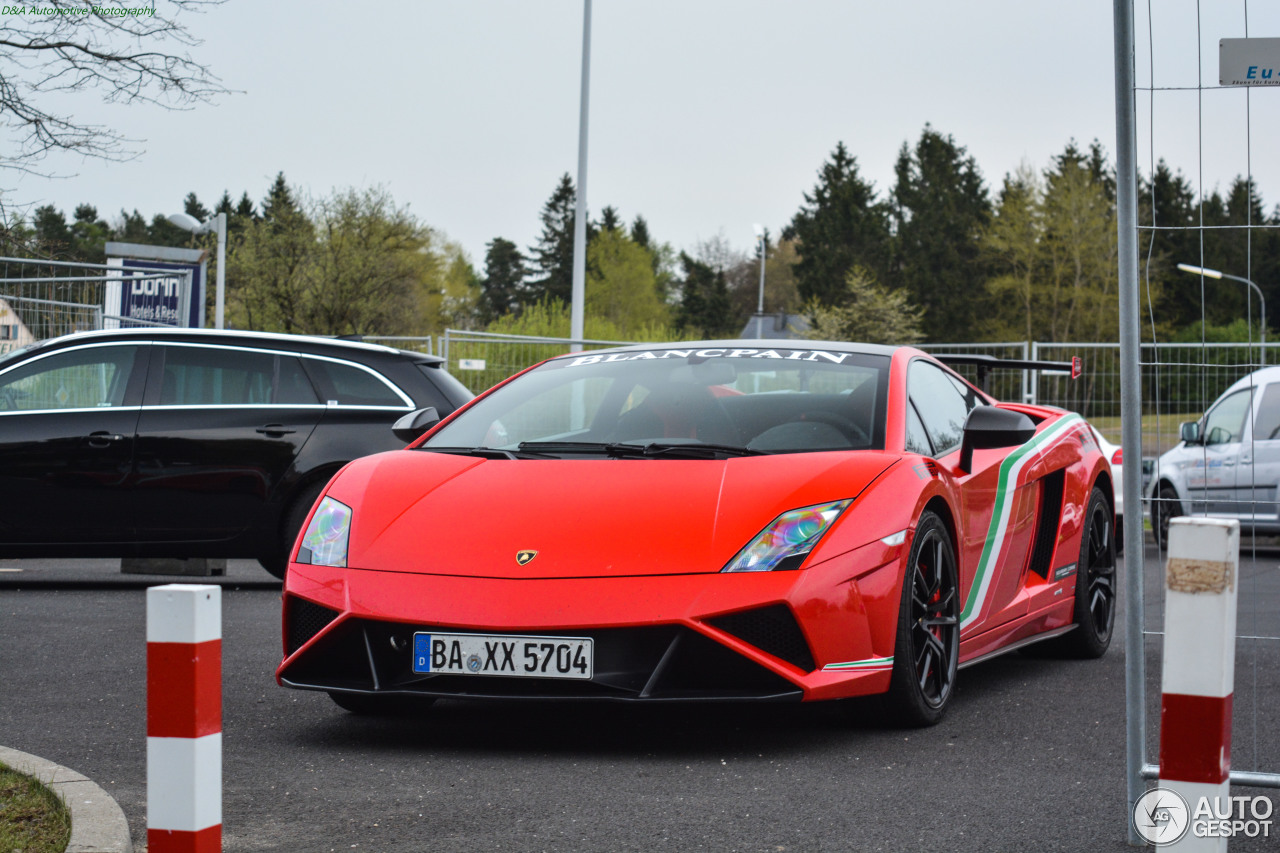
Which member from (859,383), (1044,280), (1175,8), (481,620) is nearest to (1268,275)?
(1175,8)

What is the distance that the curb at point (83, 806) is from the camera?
11.6 ft

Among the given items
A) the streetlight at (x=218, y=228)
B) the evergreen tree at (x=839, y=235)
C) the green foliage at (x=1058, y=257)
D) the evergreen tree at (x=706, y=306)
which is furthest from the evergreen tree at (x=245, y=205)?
Answer: the streetlight at (x=218, y=228)

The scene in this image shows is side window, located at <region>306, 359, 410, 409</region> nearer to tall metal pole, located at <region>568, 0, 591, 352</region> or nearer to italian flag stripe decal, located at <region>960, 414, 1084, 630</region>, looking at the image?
italian flag stripe decal, located at <region>960, 414, 1084, 630</region>

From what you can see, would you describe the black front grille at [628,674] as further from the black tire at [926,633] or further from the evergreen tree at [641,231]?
the evergreen tree at [641,231]

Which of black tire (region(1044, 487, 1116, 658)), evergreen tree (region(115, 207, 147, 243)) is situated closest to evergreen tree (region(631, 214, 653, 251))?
evergreen tree (region(115, 207, 147, 243))

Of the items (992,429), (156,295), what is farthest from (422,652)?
(156,295)

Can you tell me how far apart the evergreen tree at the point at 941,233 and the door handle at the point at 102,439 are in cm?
6921

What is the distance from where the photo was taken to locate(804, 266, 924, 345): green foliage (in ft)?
229

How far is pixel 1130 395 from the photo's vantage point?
12.7 ft

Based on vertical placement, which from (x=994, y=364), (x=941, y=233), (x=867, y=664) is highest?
(x=941, y=233)

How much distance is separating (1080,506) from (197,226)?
23.4 metres

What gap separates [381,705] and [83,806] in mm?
1645

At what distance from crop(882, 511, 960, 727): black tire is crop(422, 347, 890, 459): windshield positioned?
437mm

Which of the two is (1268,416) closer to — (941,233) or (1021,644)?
(1021,644)
